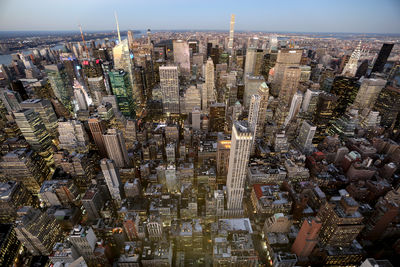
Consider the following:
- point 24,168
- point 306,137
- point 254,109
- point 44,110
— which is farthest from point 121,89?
point 306,137

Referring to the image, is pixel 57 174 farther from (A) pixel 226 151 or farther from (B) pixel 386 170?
(B) pixel 386 170

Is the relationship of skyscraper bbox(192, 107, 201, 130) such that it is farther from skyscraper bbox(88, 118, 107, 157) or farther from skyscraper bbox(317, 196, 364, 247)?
skyscraper bbox(317, 196, 364, 247)

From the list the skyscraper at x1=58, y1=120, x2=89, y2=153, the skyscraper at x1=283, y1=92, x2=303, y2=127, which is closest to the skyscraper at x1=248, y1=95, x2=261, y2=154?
the skyscraper at x1=283, y1=92, x2=303, y2=127

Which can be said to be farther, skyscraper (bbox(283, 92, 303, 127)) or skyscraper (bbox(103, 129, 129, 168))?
skyscraper (bbox(283, 92, 303, 127))

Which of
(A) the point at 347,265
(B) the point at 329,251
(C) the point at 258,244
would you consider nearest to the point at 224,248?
(C) the point at 258,244

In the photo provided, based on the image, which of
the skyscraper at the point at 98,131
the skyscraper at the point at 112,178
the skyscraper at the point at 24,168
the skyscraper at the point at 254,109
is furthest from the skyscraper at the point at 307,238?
the skyscraper at the point at 24,168

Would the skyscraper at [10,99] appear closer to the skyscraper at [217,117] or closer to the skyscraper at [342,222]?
the skyscraper at [217,117]
